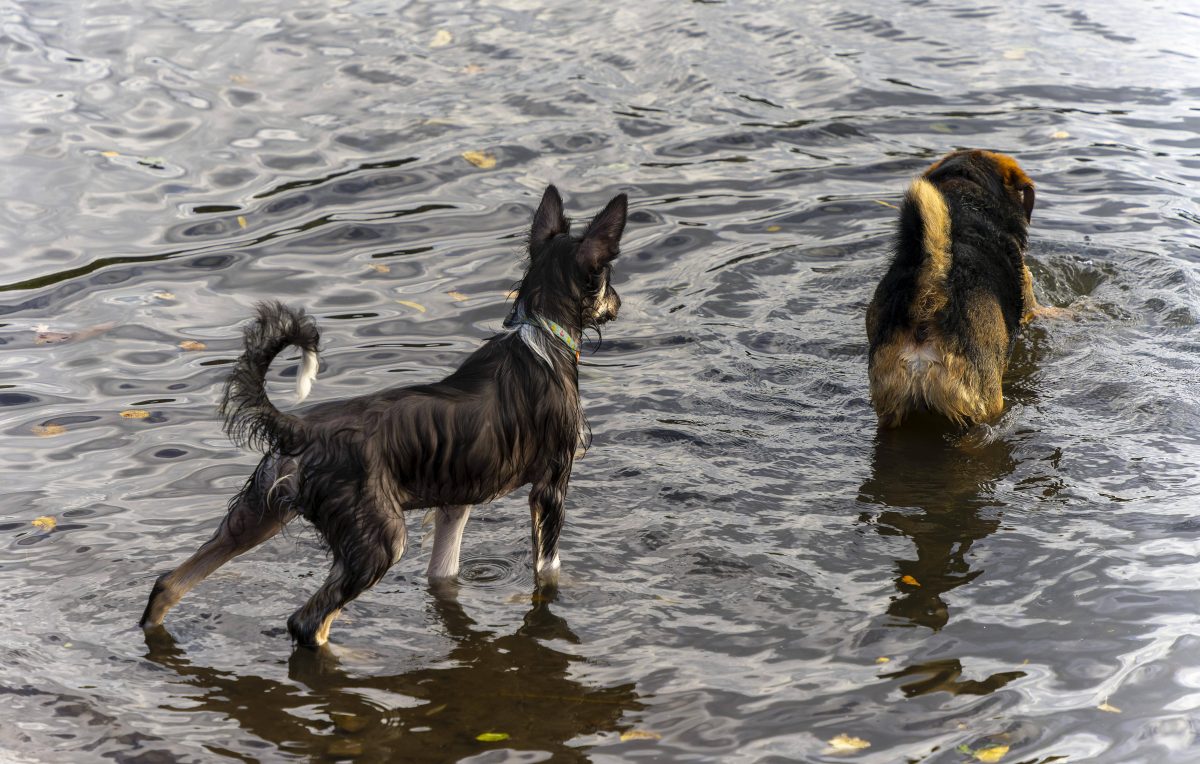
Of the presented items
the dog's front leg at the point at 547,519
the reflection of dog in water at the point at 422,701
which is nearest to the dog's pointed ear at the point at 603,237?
the dog's front leg at the point at 547,519

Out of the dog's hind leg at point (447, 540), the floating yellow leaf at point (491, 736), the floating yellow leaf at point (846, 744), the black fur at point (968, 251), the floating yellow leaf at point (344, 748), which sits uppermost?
the black fur at point (968, 251)

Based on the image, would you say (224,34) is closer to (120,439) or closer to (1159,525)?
(120,439)

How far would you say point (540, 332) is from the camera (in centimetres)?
605

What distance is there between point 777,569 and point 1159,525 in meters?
2.19

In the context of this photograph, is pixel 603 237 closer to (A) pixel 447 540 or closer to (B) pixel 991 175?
(A) pixel 447 540

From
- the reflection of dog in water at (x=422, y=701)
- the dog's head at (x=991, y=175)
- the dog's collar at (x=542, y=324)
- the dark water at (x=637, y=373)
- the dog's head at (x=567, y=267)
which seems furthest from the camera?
the dog's head at (x=991, y=175)

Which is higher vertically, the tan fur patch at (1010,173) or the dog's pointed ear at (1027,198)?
the tan fur patch at (1010,173)

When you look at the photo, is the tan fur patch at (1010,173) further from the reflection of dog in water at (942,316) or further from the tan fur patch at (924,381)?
the tan fur patch at (924,381)

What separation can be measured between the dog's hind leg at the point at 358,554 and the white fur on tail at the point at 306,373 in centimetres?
60

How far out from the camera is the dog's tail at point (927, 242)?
24.0ft

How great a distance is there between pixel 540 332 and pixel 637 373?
2897mm

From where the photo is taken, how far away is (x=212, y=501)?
23.4 feet

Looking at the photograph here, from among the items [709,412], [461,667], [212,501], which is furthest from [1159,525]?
[212,501]

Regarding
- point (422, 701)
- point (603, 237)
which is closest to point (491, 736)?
point (422, 701)
